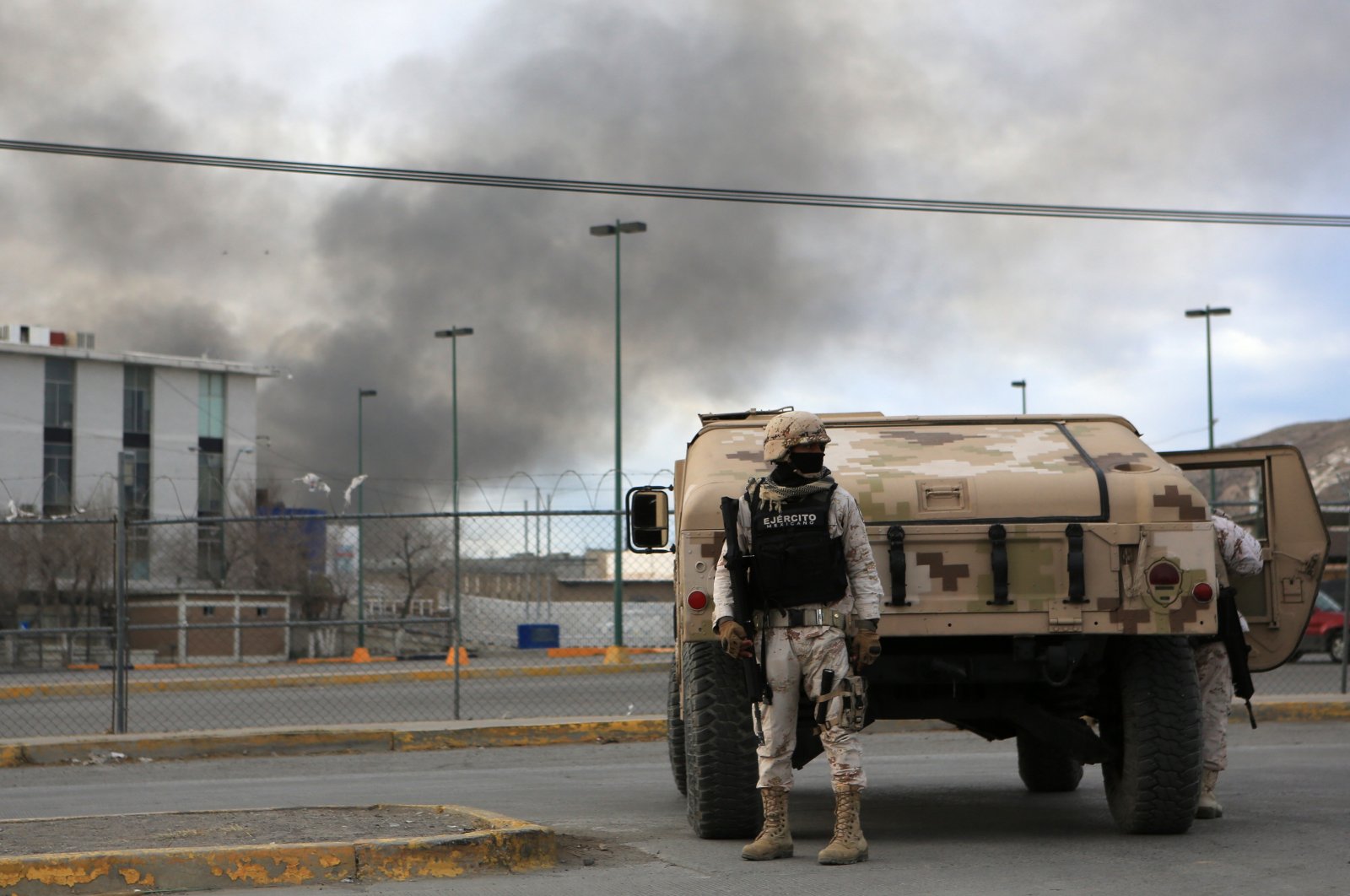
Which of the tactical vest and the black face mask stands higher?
the black face mask

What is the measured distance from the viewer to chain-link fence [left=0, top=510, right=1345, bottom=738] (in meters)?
15.6

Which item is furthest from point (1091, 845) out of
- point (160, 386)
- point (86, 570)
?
point (160, 386)

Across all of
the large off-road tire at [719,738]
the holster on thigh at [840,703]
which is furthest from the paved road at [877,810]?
the holster on thigh at [840,703]

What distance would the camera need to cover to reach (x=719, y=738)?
707cm

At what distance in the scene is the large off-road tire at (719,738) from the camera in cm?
707

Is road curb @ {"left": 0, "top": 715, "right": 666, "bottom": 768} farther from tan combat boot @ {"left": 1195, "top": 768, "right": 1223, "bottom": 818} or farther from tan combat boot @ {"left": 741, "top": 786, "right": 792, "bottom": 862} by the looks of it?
tan combat boot @ {"left": 741, "top": 786, "right": 792, "bottom": 862}

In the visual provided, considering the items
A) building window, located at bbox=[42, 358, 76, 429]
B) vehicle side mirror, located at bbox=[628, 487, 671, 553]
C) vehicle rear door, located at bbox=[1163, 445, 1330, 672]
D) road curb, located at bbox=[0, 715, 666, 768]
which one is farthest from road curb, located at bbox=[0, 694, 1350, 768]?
building window, located at bbox=[42, 358, 76, 429]

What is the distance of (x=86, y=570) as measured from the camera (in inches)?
1606

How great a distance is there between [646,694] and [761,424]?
10843 mm

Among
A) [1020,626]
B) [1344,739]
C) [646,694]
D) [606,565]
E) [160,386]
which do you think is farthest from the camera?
[160,386]

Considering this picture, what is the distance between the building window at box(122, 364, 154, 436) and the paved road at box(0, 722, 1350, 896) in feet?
229

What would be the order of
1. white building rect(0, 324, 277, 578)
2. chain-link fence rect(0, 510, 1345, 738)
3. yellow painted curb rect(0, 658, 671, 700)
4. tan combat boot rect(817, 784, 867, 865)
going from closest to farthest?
tan combat boot rect(817, 784, 867, 865) < chain-link fence rect(0, 510, 1345, 738) < yellow painted curb rect(0, 658, 671, 700) < white building rect(0, 324, 277, 578)

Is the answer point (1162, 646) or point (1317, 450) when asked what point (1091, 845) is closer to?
point (1162, 646)

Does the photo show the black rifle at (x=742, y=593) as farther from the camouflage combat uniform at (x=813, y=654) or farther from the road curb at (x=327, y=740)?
the road curb at (x=327, y=740)
